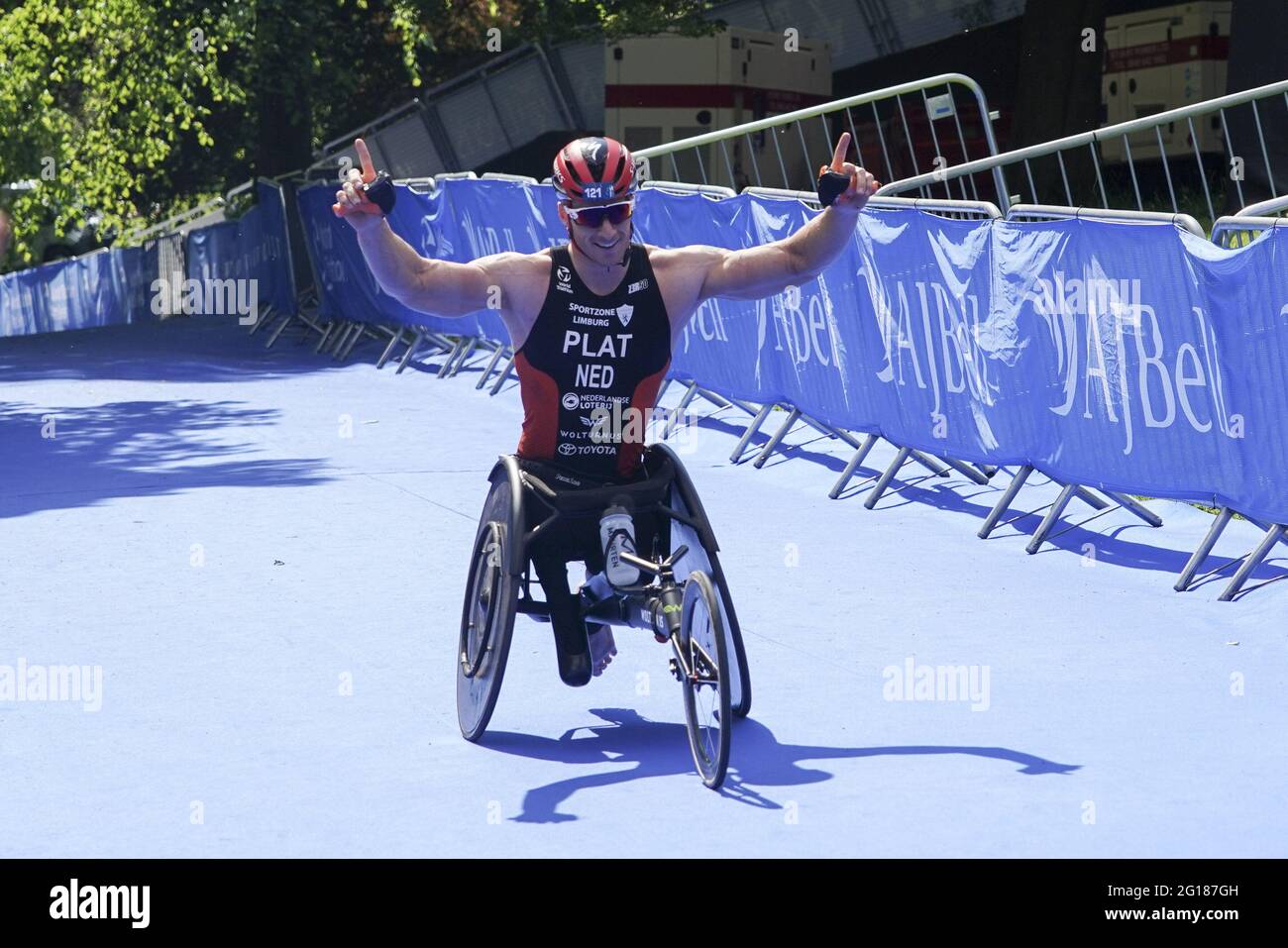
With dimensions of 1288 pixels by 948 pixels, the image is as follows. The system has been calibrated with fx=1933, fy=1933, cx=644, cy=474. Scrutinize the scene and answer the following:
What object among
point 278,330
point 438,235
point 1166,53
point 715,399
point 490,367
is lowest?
point 715,399

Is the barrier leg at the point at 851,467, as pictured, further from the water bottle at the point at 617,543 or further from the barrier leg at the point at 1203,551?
the water bottle at the point at 617,543

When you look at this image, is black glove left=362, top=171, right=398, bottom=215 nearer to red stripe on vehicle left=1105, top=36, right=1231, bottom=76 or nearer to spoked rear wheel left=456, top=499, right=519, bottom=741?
spoked rear wheel left=456, top=499, right=519, bottom=741

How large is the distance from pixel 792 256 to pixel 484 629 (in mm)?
1685

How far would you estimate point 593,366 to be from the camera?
6.65 m

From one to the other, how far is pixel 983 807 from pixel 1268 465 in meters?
3.47

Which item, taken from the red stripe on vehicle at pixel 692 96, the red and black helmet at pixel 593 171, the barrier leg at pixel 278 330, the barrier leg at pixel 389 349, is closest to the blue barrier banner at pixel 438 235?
the barrier leg at pixel 389 349

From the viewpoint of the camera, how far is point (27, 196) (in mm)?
31375

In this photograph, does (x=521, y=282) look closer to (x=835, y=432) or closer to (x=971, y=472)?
(x=971, y=472)

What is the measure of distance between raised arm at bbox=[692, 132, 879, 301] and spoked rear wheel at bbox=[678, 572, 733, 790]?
1164 mm

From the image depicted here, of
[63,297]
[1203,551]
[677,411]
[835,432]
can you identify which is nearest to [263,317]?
[63,297]

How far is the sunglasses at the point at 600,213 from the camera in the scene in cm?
648

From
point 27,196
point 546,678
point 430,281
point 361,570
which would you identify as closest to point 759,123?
point 361,570

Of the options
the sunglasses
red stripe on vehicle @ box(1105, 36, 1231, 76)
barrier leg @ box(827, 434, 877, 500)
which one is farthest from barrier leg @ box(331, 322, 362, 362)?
the sunglasses

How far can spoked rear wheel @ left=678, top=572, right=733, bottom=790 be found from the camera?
5.90m
